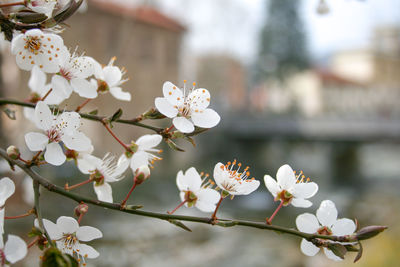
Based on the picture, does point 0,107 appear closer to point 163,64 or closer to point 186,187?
point 186,187

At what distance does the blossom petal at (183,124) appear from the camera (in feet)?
1.83

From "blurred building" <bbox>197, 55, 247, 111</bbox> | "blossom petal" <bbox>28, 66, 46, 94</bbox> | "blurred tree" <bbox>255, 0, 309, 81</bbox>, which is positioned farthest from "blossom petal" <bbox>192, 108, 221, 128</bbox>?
"blurred tree" <bbox>255, 0, 309, 81</bbox>

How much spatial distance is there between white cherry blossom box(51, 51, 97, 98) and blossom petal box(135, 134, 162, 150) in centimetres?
10

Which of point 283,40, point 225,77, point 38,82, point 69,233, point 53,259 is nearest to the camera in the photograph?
point 53,259

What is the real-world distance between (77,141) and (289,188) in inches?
12.1

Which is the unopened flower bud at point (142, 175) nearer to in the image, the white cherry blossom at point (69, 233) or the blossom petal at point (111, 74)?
the white cherry blossom at point (69, 233)

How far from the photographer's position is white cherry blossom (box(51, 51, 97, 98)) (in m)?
0.60

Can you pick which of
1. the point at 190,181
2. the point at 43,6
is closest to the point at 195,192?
the point at 190,181

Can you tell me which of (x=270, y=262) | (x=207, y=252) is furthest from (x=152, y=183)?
(x=270, y=262)

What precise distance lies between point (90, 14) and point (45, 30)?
6698 millimetres

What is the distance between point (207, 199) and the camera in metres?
0.61

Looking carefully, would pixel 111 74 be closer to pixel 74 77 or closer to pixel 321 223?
pixel 74 77

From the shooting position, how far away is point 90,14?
6863 millimetres

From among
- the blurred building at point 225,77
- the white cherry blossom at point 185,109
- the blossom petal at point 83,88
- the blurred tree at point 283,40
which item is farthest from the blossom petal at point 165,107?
the blurred tree at point 283,40
